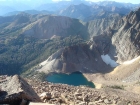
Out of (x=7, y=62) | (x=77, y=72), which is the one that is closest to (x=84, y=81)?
(x=77, y=72)

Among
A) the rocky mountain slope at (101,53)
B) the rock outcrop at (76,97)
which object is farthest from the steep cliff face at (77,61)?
the rock outcrop at (76,97)

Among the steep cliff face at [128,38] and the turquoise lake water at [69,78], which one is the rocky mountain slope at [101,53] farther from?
the turquoise lake water at [69,78]

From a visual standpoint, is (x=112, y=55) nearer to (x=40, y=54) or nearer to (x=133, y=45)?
(x=133, y=45)

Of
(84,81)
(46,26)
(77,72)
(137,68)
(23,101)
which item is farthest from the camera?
(46,26)

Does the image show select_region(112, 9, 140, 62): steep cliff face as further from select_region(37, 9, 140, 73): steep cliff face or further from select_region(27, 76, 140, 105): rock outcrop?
select_region(27, 76, 140, 105): rock outcrop

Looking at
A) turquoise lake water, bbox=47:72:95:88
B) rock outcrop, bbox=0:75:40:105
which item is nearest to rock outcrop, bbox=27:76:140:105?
rock outcrop, bbox=0:75:40:105

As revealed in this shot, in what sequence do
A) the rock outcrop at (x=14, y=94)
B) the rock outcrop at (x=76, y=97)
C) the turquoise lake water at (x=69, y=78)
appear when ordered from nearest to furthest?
1. the rock outcrop at (x=14, y=94)
2. the rock outcrop at (x=76, y=97)
3. the turquoise lake water at (x=69, y=78)

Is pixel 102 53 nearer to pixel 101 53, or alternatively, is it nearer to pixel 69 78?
pixel 101 53

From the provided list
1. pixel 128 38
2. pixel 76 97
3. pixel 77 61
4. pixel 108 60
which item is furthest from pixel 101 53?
pixel 76 97

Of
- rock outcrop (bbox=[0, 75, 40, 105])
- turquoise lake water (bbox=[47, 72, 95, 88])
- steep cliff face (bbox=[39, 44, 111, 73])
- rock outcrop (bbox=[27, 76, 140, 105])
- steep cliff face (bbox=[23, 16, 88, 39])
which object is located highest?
steep cliff face (bbox=[23, 16, 88, 39])

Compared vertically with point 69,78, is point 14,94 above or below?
above

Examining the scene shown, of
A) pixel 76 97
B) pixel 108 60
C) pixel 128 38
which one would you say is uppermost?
pixel 128 38
